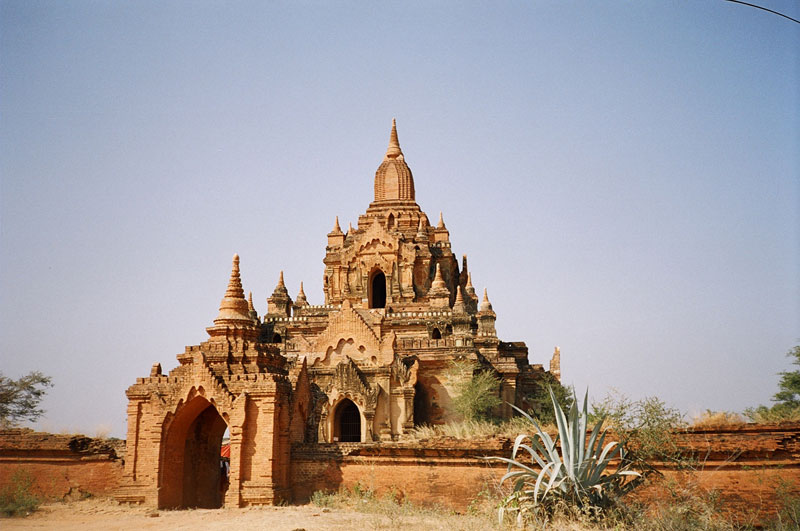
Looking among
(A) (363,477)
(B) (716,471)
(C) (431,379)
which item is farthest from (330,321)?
(B) (716,471)

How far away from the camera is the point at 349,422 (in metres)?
28.8

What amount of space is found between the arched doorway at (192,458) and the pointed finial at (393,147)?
25478mm

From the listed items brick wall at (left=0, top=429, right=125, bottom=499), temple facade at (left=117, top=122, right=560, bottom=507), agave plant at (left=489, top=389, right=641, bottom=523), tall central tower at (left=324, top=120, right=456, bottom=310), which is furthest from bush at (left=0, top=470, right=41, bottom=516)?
tall central tower at (left=324, top=120, right=456, bottom=310)

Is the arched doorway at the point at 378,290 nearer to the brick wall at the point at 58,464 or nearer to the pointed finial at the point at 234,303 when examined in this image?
the pointed finial at the point at 234,303

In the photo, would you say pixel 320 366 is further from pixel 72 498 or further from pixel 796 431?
pixel 796 431

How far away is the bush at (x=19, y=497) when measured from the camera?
17531 millimetres

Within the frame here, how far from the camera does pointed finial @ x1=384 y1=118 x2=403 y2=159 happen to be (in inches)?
1752

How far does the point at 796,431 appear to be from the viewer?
15641mm

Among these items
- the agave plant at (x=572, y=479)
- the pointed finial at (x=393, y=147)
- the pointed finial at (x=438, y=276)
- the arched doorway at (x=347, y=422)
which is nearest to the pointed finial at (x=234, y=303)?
the arched doorway at (x=347, y=422)

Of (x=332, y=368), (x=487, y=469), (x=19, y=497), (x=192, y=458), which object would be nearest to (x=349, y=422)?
(x=332, y=368)

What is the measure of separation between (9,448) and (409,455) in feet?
30.6

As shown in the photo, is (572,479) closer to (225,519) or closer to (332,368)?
(225,519)

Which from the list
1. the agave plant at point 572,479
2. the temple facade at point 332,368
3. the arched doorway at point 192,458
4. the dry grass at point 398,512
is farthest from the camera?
the arched doorway at point 192,458

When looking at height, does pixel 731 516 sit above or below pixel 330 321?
below
